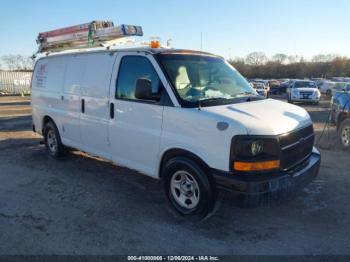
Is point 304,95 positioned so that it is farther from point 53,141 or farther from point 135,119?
point 135,119

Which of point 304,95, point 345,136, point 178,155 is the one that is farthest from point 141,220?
point 304,95

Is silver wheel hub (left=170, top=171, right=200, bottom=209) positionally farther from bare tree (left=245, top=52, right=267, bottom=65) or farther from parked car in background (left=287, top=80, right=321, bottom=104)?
bare tree (left=245, top=52, right=267, bottom=65)

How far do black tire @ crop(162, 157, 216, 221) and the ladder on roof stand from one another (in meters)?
2.75

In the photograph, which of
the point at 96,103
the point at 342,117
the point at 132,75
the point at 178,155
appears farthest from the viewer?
the point at 342,117

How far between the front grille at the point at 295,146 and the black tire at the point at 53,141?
4.72 metres

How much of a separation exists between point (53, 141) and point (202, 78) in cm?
413

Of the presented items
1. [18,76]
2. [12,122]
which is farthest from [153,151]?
[18,76]

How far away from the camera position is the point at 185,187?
425 centimetres

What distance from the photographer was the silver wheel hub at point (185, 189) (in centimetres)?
413

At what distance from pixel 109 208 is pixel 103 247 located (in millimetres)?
1040

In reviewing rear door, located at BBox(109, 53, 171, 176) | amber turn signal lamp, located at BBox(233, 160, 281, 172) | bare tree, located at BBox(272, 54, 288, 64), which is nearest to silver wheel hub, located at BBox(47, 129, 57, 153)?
rear door, located at BBox(109, 53, 171, 176)

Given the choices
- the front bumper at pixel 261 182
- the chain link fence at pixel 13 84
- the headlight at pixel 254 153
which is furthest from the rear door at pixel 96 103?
the chain link fence at pixel 13 84

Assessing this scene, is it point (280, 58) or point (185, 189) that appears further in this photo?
point (280, 58)

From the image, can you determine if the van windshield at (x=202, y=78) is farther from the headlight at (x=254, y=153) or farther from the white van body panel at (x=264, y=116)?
the headlight at (x=254, y=153)
